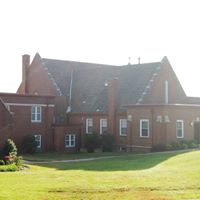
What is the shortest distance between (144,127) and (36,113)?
33.2 ft

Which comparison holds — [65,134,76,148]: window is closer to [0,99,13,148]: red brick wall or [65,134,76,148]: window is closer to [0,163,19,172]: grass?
[0,99,13,148]: red brick wall

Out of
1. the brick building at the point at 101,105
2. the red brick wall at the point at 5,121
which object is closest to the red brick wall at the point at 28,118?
the brick building at the point at 101,105

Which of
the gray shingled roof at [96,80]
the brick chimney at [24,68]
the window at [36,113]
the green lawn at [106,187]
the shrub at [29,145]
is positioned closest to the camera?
the green lawn at [106,187]

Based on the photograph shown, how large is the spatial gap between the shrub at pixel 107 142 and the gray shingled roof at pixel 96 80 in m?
3.23

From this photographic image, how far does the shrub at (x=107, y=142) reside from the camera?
43719 millimetres

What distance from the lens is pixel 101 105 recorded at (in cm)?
4722

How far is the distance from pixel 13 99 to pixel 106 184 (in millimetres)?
25363

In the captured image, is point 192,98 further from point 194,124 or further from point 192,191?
point 192,191

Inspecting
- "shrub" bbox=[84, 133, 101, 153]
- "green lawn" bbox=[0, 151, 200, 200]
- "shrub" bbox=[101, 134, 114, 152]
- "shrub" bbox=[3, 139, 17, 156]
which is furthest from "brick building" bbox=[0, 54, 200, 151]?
"green lawn" bbox=[0, 151, 200, 200]

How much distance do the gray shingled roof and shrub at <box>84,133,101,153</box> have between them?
3.43 m

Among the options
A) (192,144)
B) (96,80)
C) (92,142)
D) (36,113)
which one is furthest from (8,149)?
(96,80)

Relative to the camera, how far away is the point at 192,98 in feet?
173

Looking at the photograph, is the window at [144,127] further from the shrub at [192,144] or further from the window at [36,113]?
the window at [36,113]

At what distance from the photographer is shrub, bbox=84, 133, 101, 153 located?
1735 inches
